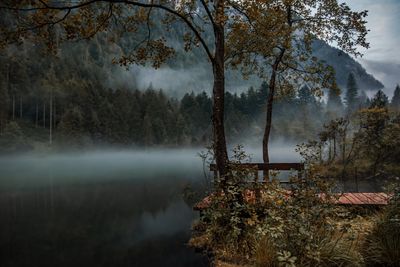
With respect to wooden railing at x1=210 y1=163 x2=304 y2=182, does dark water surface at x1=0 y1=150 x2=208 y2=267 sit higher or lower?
lower

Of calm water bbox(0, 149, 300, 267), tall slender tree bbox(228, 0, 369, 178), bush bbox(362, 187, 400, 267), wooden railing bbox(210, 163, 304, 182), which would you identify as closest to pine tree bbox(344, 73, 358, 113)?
calm water bbox(0, 149, 300, 267)

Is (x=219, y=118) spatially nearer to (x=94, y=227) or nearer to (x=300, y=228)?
(x=300, y=228)

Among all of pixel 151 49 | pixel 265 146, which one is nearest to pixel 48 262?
pixel 151 49

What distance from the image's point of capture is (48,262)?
9477 mm

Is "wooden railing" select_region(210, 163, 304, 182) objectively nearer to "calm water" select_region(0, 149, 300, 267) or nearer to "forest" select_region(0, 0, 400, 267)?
"forest" select_region(0, 0, 400, 267)

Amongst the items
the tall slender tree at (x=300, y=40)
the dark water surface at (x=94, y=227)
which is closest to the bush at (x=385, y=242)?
the dark water surface at (x=94, y=227)

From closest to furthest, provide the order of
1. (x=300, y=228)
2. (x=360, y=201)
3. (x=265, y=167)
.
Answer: (x=300, y=228)
(x=360, y=201)
(x=265, y=167)

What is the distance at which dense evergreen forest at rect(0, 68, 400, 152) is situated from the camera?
74188 mm

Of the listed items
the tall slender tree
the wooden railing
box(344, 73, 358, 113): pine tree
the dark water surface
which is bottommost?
the dark water surface

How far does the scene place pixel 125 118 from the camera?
9325 cm

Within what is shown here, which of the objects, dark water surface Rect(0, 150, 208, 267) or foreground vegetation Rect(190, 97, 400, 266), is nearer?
foreground vegetation Rect(190, 97, 400, 266)

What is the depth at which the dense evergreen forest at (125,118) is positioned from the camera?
243ft

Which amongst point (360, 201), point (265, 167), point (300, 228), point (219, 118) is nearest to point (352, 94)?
point (360, 201)

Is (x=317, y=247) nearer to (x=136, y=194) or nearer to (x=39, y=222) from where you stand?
(x=39, y=222)
